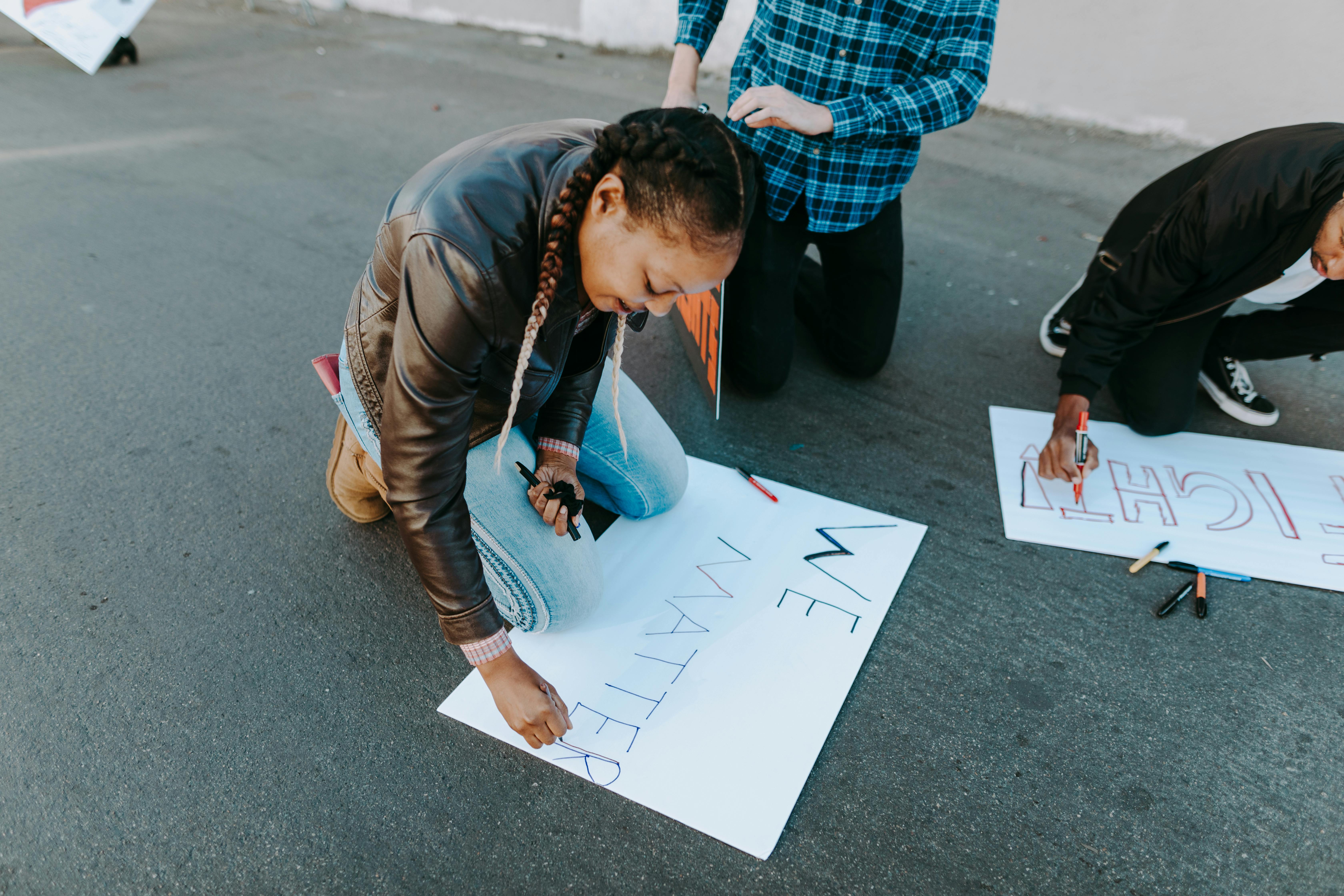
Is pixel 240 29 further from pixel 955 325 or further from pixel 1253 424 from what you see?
pixel 1253 424

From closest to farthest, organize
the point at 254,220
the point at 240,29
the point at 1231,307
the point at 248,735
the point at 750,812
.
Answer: the point at 750,812
the point at 248,735
the point at 1231,307
the point at 254,220
the point at 240,29

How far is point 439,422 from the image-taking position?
3.21ft

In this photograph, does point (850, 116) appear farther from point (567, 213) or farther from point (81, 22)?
point (81, 22)

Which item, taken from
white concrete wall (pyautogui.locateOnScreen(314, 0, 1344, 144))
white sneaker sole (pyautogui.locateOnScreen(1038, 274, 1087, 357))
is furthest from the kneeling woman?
white concrete wall (pyautogui.locateOnScreen(314, 0, 1344, 144))

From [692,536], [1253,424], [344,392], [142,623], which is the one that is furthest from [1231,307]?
[142,623]

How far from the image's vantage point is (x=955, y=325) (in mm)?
2428

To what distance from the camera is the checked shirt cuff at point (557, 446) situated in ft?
4.77

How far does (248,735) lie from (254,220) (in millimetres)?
2380

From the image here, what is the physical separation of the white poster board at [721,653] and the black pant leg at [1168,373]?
2.38ft

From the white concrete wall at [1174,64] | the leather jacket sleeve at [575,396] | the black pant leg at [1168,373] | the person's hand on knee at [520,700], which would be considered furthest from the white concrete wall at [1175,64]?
Answer: the person's hand on knee at [520,700]

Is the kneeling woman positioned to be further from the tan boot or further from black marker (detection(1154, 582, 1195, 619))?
black marker (detection(1154, 582, 1195, 619))

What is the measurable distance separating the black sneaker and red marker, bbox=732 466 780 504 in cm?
116

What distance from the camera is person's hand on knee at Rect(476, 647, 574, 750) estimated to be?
1.11 meters

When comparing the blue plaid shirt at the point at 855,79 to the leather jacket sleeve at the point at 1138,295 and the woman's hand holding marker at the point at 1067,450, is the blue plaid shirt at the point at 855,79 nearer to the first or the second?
the leather jacket sleeve at the point at 1138,295
